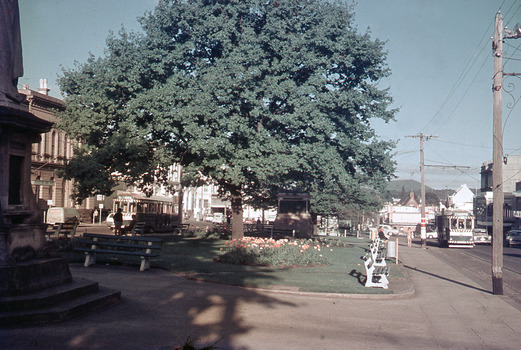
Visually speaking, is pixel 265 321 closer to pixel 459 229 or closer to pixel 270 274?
pixel 270 274

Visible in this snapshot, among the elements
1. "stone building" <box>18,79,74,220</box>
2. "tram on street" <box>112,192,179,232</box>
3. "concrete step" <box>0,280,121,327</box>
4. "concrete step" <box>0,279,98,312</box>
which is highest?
"stone building" <box>18,79,74,220</box>

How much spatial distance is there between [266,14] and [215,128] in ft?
20.8

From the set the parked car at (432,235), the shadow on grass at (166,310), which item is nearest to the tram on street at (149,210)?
the shadow on grass at (166,310)

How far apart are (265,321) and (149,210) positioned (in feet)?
144

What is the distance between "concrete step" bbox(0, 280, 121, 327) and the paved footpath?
20cm

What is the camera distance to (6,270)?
25.3ft

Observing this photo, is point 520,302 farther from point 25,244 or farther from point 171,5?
point 171,5

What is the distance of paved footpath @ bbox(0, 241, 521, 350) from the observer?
7.03 m

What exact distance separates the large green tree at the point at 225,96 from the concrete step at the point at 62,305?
41.8 feet

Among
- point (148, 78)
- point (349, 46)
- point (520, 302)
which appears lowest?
point (520, 302)

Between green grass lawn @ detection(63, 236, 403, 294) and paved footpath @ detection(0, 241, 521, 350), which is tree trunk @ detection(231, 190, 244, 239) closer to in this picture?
green grass lawn @ detection(63, 236, 403, 294)

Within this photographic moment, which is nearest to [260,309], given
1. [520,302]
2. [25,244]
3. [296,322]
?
[296,322]

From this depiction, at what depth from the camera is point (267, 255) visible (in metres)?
18.0

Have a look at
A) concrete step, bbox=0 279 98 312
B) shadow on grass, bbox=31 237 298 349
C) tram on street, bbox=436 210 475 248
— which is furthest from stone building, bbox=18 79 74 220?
concrete step, bbox=0 279 98 312
